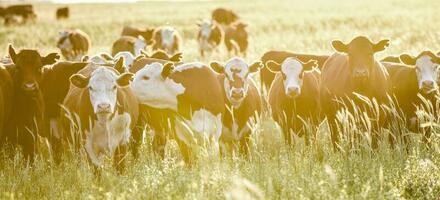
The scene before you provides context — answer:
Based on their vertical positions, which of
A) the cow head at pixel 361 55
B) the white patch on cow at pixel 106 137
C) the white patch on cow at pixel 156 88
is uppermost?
the cow head at pixel 361 55

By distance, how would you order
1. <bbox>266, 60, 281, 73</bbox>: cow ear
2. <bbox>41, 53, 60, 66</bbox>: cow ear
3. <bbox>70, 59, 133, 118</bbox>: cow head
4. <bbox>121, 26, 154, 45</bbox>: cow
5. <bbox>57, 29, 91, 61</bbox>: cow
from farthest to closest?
<bbox>121, 26, 154, 45</bbox>: cow < <bbox>57, 29, 91, 61</bbox>: cow < <bbox>266, 60, 281, 73</bbox>: cow ear < <bbox>41, 53, 60, 66</bbox>: cow ear < <bbox>70, 59, 133, 118</bbox>: cow head

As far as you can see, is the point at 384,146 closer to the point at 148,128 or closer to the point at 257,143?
the point at 257,143

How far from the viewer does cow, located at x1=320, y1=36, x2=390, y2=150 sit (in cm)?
886

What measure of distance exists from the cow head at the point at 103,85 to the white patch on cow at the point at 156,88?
764 mm

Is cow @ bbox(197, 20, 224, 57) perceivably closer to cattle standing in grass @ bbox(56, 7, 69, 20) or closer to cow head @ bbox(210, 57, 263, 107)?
cow head @ bbox(210, 57, 263, 107)

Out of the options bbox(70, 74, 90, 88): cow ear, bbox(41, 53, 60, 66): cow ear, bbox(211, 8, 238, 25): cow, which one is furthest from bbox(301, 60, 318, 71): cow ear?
bbox(211, 8, 238, 25): cow

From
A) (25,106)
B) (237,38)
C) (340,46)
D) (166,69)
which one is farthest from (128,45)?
(166,69)

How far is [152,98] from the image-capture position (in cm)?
864

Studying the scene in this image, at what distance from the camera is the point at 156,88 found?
339 inches

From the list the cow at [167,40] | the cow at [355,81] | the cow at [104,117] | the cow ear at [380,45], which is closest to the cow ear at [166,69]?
the cow at [104,117]

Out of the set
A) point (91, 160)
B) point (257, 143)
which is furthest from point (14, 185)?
point (257, 143)

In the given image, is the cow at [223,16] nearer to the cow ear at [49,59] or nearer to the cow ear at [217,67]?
the cow ear at [49,59]

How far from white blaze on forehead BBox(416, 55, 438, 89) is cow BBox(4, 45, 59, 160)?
482 centimetres

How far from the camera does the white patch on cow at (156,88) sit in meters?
8.58
